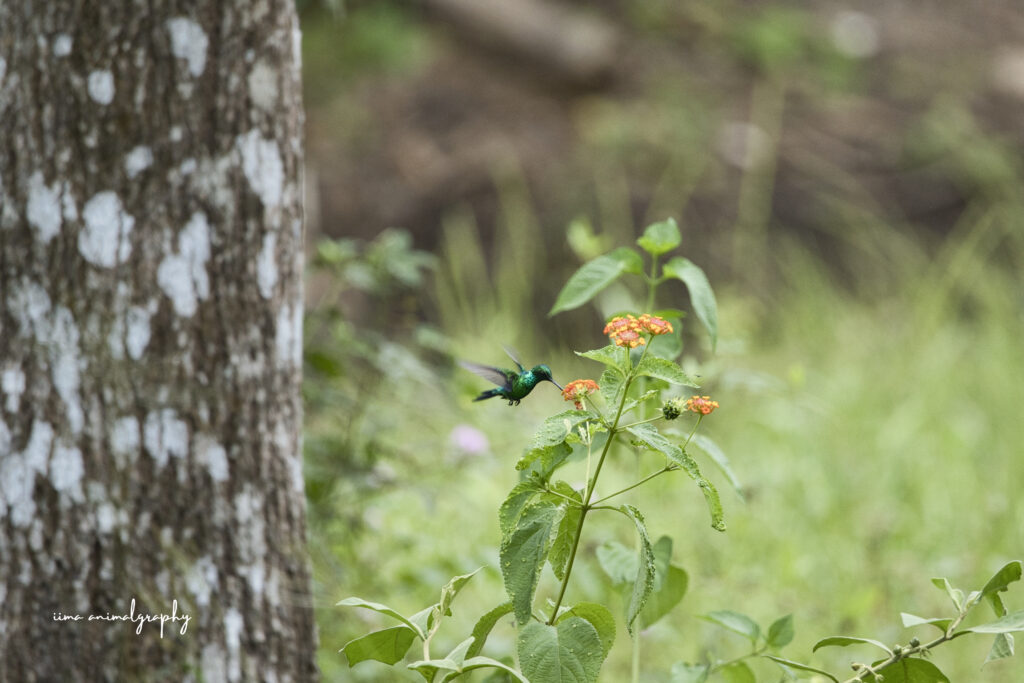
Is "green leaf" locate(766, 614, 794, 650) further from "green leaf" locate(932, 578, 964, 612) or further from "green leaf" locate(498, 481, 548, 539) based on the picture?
"green leaf" locate(498, 481, 548, 539)

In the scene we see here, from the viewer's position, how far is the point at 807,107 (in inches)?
199

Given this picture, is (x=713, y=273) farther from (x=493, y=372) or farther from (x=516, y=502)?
(x=516, y=502)

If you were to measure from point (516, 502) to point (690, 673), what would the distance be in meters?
0.35

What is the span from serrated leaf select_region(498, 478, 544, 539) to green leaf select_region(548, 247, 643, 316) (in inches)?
11.5

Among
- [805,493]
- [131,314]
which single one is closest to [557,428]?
[131,314]

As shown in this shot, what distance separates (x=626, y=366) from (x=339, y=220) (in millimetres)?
3964

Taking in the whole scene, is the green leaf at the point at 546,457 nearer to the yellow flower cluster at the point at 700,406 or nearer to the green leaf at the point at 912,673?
the yellow flower cluster at the point at 700,406

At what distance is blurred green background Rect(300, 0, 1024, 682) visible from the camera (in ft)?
6.37

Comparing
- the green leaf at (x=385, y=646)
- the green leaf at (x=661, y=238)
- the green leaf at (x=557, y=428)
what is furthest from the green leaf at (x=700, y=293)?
the green leaf at (x=385, y=646)

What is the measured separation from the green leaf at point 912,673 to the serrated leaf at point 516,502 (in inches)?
15.1

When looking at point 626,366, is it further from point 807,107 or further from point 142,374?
point 807,107

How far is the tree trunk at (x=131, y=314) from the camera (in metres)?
1.25

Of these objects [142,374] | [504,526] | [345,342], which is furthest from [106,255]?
[504,526]

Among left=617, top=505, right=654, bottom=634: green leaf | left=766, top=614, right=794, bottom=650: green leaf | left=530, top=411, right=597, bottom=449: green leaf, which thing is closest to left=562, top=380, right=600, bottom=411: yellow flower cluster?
left=530, top=411, right=597, bottom=449: green leaf
